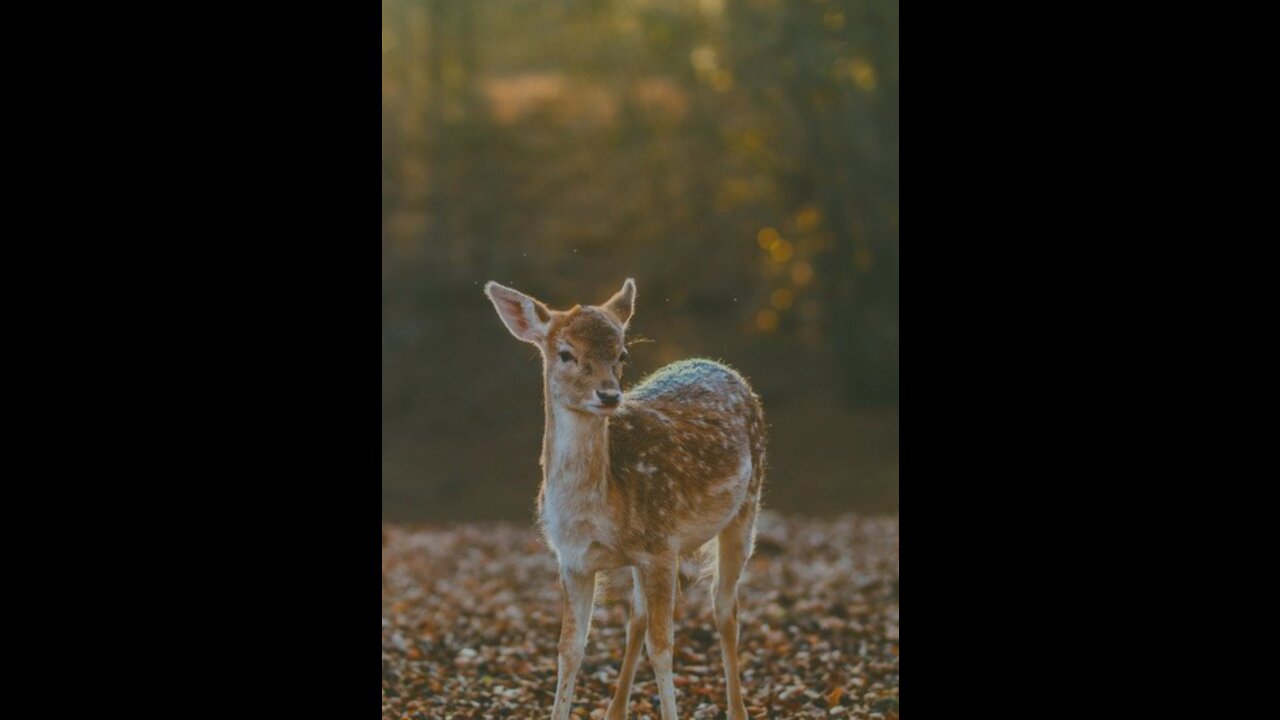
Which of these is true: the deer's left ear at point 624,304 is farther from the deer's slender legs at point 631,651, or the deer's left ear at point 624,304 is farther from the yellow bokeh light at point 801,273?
the yellow bokeh light at point 801,273

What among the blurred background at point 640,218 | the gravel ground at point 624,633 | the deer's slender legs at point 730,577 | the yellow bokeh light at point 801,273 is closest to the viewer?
the deer's slender legs at point 730,577

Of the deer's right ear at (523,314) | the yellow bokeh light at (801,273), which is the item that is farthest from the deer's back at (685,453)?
the yellow bokeh light at (801,273)

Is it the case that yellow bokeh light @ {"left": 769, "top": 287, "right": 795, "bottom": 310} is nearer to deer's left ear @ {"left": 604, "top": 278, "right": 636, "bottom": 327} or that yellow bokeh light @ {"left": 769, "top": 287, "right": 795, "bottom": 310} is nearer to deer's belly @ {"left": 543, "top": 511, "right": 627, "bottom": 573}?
deer's left ear @ {"left": 604, "top": 278, "right": 636, "bottom": 327}

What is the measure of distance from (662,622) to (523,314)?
A: 1078 millimetres

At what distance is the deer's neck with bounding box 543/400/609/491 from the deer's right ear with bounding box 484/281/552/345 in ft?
0.77

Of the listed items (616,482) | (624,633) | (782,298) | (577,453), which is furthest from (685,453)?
(782,298)

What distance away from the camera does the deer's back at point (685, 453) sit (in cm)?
424

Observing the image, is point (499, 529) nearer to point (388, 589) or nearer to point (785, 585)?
point (388, 589)

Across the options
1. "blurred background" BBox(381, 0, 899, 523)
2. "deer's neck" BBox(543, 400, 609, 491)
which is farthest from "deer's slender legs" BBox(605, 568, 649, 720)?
"blurred background" BBox(381, 0, 899, 523)

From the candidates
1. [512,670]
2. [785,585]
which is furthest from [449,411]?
[512,670]

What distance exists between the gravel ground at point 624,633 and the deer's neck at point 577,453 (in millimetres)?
446

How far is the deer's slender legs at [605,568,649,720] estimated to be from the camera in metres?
4.52

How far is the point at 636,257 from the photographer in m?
14.5
